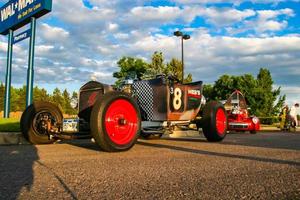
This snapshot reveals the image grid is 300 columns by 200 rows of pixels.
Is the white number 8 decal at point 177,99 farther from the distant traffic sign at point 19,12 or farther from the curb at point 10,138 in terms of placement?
the distant traffic sign at point 19,12

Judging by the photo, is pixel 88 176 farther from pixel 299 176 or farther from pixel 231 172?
pixel 299 176

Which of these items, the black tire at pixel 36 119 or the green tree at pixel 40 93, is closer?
the black tire at pixel 36 119

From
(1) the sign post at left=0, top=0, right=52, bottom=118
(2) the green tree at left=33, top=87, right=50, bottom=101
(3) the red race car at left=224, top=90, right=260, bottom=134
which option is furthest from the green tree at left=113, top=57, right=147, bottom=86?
(2) the green tree at left=33, top=87, right=50, bottom=101

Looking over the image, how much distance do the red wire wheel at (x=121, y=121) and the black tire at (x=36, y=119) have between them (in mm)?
2133

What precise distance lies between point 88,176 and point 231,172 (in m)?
1.75

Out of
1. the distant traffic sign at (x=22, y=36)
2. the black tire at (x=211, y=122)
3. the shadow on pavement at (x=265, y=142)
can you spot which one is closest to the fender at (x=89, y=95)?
the black tire at (x=211, y=122)

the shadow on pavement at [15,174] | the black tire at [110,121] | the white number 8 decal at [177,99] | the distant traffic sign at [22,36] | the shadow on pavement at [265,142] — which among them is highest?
the distant traffic sign at [22,36]

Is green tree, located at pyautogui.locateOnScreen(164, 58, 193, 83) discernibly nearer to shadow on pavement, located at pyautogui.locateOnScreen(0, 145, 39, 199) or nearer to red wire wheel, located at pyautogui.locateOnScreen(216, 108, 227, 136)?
red wire wheel, located at pyautogui.locateOnScreen(216, 108, 227, 136)

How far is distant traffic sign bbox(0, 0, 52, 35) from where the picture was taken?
15.6 meters

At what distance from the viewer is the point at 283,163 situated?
5395mm

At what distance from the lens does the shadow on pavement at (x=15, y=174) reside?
3471mm

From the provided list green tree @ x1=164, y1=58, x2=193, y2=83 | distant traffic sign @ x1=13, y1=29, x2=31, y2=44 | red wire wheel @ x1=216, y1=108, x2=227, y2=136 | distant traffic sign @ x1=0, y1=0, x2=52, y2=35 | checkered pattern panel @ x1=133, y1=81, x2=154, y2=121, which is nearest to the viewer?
checkered pattern panel @ x1=133, y1=81, x2=154, y2=121

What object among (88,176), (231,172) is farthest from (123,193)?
(231,172)

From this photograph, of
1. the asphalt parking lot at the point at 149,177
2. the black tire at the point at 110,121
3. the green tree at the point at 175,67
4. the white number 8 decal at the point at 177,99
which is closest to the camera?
the asphalt parking lot at the point at 149,177
